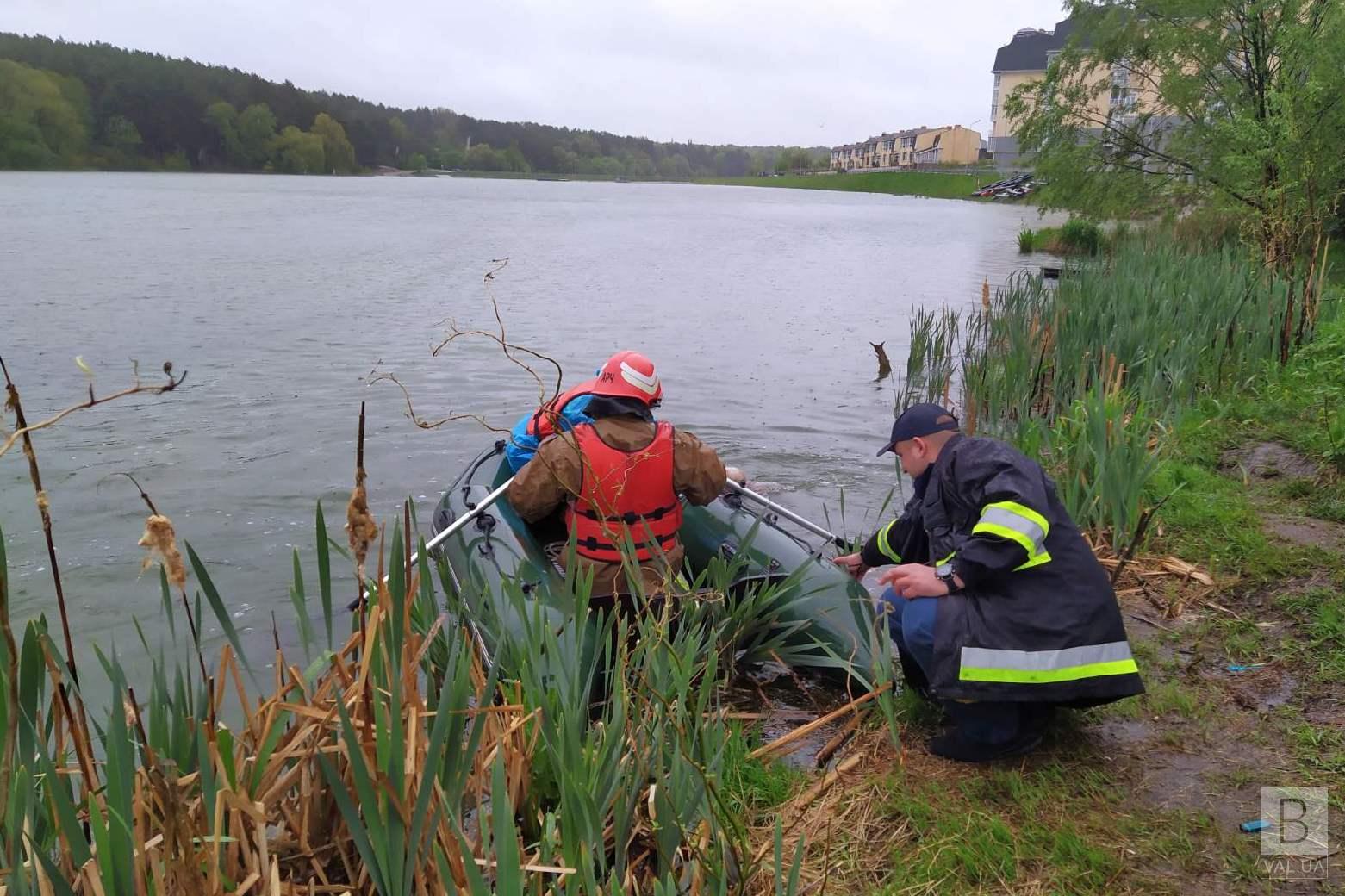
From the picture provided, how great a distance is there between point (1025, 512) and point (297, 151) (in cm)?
8516

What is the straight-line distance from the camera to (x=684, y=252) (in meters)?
27.4

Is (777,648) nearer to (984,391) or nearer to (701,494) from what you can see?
(701,494)

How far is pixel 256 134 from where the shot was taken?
78938 mm

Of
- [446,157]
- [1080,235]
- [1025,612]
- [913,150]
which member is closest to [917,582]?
[1025,612]

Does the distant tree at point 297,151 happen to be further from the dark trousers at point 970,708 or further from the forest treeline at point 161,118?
the dark trousers at point 970,708

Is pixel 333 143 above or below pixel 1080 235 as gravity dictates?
above

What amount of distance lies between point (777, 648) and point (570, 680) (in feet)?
5.11

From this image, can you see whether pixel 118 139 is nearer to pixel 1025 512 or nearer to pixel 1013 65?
pixel 1013 65

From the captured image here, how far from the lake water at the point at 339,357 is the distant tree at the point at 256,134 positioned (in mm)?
53353

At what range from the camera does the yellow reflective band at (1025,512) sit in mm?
2756

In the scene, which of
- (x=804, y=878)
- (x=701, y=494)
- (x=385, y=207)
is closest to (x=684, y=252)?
(x=385, y=207)

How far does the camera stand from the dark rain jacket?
2.77m

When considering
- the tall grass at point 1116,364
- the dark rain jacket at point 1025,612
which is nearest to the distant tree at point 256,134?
the tall grass at point 1116,364

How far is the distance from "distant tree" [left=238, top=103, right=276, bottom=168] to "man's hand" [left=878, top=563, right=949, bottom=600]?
280 feet
